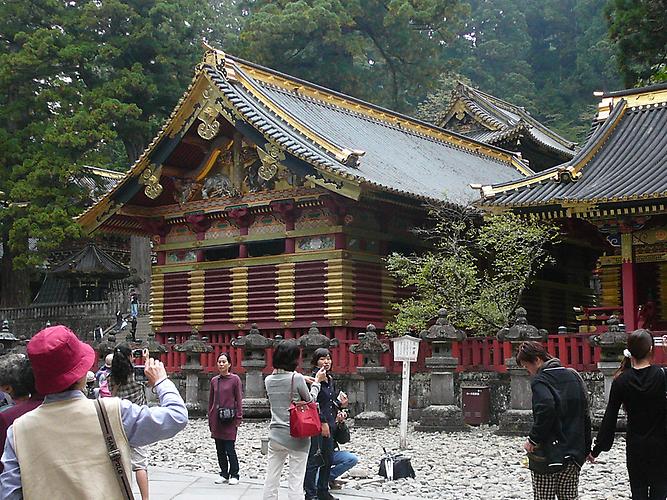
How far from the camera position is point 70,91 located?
1385 inches

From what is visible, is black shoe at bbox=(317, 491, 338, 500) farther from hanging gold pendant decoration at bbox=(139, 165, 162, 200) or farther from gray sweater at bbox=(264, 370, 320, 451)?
hanging gold pendant decoration at bbox=(139, 165, 162, 200)

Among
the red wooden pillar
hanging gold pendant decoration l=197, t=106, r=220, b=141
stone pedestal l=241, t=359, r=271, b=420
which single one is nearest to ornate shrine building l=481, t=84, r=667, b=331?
the red wooden pillar

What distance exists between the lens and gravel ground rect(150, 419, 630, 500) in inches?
390

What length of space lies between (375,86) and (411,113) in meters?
2.59

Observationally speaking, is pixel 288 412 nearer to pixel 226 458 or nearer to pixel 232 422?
pixel 232 422

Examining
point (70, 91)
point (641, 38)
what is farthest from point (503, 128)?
point (70, 91)

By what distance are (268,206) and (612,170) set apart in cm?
790

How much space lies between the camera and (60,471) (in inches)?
150

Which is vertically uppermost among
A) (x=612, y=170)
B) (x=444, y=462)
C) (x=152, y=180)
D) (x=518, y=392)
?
(x=152, y=180)

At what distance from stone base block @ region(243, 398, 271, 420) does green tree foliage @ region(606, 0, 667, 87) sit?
15.7 m

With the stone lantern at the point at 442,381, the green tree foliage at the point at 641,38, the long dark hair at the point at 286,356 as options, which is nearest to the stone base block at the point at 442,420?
the stone lantern at the point at 442,381

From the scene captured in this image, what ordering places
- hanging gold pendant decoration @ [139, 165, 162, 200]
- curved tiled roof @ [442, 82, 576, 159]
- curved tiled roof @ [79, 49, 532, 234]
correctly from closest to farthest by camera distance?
curved tiled roof @ [79, 49, 532, 234] → hanging gold pendant decoration @ [139, 165, 162, 200] → curved tiled roof @ [442, 82, 576, 159]

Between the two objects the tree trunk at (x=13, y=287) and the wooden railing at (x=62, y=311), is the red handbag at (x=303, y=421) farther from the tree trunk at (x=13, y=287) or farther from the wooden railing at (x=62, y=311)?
the tree trunk at (x=13, y=287)

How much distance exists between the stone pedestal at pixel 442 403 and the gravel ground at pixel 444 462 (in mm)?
249
